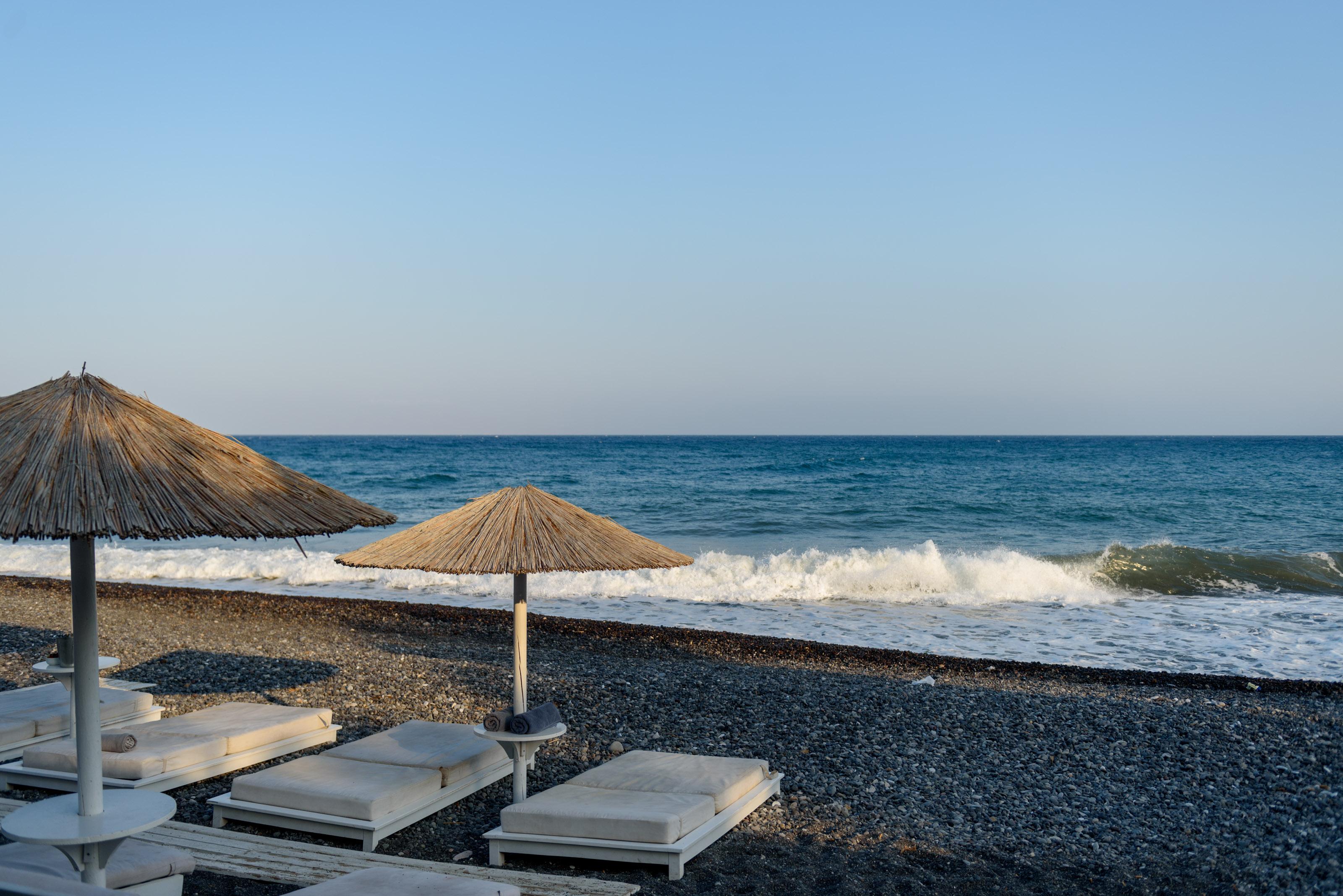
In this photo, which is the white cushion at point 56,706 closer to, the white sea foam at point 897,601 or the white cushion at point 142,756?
the white cushion at point 142,756

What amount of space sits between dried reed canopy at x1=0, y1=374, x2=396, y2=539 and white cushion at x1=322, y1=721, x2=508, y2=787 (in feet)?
7.52

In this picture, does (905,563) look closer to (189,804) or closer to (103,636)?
(103,636)

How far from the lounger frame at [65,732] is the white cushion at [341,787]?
78.1 inches

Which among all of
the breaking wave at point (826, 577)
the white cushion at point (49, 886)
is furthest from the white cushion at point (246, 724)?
the breaking wave at point (826, 577)

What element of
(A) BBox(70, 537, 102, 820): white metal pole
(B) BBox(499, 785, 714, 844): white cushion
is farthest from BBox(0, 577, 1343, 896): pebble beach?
(A) BBox(70, 537, 102, 820): white metal pole

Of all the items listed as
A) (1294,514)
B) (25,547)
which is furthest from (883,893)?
(1294,514)

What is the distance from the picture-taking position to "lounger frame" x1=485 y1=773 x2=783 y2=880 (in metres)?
4.68

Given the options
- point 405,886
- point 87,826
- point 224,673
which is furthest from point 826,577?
A: point 87,826

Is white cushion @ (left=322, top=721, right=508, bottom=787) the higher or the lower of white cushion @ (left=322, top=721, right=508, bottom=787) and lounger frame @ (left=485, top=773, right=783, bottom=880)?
the higher

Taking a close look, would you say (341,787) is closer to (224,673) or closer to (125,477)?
(125,477)

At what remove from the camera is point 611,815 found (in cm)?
479

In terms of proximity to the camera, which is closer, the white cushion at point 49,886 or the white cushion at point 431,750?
the white cushion at point 49,886

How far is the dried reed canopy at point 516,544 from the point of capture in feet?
16.2

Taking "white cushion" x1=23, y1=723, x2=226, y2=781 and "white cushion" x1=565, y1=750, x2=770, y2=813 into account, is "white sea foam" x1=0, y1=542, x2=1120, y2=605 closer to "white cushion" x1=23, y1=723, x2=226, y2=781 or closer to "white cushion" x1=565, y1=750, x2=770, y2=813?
"white cushion" x1=23, y1=723, x2=226, y2=781
